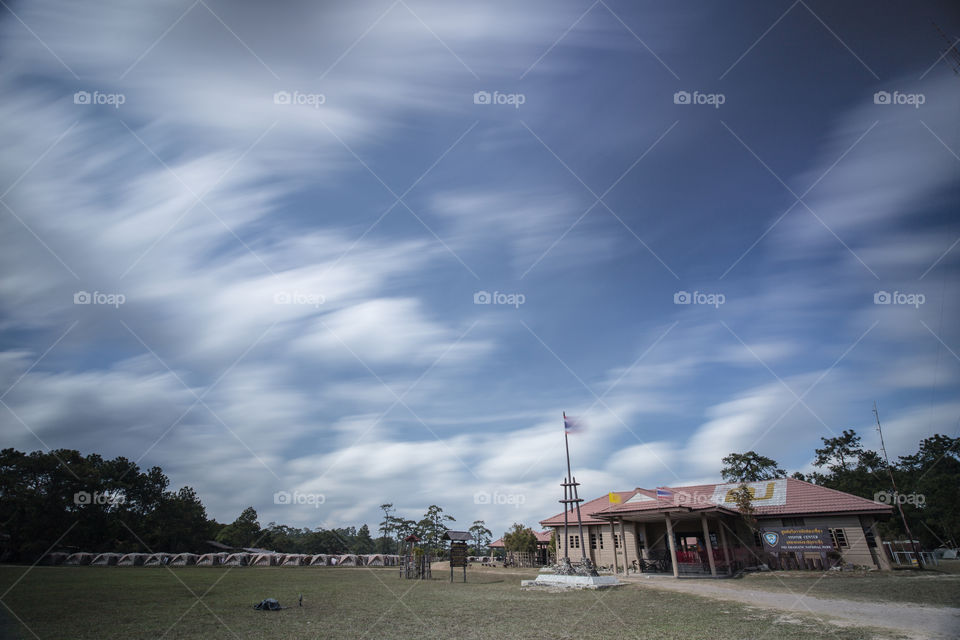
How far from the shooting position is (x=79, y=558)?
135 ft

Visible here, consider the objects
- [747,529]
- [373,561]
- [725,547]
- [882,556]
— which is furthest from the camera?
[373,561]

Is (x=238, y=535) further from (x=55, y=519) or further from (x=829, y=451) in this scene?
(x=829, y=451)

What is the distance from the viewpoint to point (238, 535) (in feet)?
227

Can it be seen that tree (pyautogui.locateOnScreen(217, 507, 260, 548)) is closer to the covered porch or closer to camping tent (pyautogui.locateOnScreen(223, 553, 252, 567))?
camping tent (pyautogui.locateOnScreen(223, 553, 252, 567))

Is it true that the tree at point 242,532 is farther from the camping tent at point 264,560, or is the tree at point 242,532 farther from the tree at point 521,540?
the tree at point 521,540

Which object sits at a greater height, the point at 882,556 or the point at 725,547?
the point at 725,547

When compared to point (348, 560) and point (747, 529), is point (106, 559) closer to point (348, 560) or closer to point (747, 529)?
point (348, 560)

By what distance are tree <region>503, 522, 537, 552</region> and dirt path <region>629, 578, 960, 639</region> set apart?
27.3m

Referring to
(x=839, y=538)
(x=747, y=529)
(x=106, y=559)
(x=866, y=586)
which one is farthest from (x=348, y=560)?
(x=866, y=586)

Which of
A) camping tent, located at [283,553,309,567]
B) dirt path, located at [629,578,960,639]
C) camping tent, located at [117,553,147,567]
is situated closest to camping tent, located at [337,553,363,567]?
camping tent, located at [283,553,309,567]

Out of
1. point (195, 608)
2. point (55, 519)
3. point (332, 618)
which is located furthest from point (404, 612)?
point (55, 519)

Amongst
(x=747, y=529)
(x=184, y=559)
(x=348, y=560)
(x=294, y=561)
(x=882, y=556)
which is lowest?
(x=348, y=560)

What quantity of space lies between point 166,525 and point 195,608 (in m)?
54.8

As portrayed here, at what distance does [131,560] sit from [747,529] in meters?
52.0
